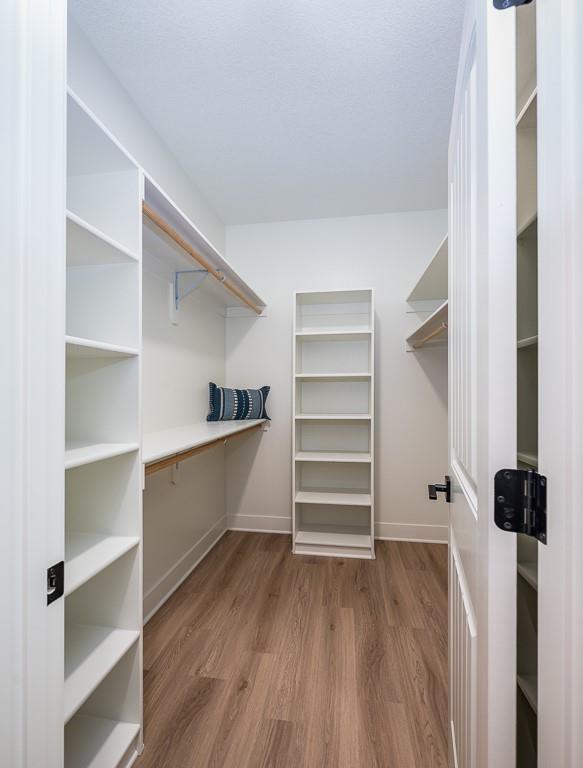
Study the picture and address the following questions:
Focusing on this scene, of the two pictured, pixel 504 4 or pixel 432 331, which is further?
pixel 432 331

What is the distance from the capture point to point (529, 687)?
735 millimetres

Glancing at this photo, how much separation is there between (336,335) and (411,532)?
1.64 meters

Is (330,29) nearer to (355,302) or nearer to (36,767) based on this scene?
(355,302)

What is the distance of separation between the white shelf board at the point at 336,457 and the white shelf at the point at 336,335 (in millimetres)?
892

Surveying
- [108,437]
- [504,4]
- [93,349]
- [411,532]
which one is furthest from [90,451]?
[411,532]

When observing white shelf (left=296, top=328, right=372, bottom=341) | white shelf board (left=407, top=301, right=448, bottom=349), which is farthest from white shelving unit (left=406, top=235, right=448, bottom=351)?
white shelf (left=296, top=328, right=372, bottom=341)

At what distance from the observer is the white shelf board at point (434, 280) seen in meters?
1.88


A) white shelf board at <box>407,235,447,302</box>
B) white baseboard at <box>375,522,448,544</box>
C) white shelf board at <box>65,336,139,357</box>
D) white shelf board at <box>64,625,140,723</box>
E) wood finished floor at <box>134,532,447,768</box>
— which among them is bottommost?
wood finished floor at <box>134,532,447,768</box>

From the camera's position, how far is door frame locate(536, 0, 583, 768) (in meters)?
0.43

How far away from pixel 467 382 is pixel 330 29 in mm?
1500

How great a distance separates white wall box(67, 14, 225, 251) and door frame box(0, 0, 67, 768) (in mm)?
1039

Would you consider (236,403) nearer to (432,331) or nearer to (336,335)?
(336,335)

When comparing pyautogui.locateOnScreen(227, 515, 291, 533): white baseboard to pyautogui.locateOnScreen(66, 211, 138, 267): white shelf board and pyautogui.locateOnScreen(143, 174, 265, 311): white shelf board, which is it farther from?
pyautogui.locateOnScreen(66, 211, 138, 267): white shelf board

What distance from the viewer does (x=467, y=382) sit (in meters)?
0.84
